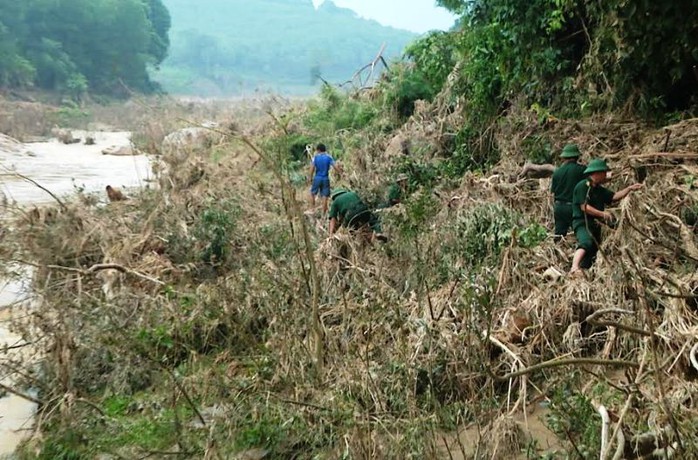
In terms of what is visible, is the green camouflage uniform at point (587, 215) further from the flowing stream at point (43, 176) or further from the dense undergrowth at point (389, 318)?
the flowing stream at point (43, 176)

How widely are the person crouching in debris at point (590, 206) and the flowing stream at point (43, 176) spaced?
17.0 ft

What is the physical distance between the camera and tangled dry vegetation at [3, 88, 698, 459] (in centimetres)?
432

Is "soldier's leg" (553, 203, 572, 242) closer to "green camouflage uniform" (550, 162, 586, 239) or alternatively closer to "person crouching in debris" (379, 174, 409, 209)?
"green camouflage uniform" (550, 162, 586, 239)

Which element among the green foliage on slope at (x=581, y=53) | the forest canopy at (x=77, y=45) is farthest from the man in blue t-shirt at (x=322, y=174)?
the forest canopy at (x=77, y=45)

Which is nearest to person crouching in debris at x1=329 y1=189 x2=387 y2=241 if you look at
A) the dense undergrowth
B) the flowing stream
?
the dense undergrowth

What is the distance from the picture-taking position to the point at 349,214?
8.61 m

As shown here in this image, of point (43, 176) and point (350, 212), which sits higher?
point (350, 212)

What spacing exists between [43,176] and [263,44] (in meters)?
87.2

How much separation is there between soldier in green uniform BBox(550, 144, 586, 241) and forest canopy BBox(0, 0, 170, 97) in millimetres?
43081

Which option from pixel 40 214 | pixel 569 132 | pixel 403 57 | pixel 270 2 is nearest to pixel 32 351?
pixel 40 214

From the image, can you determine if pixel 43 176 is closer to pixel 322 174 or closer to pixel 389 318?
pixel 322 174

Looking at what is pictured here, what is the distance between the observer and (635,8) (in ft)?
25.4

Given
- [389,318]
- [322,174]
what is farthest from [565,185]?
[322,174]

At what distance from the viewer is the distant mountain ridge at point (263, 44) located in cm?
8181
